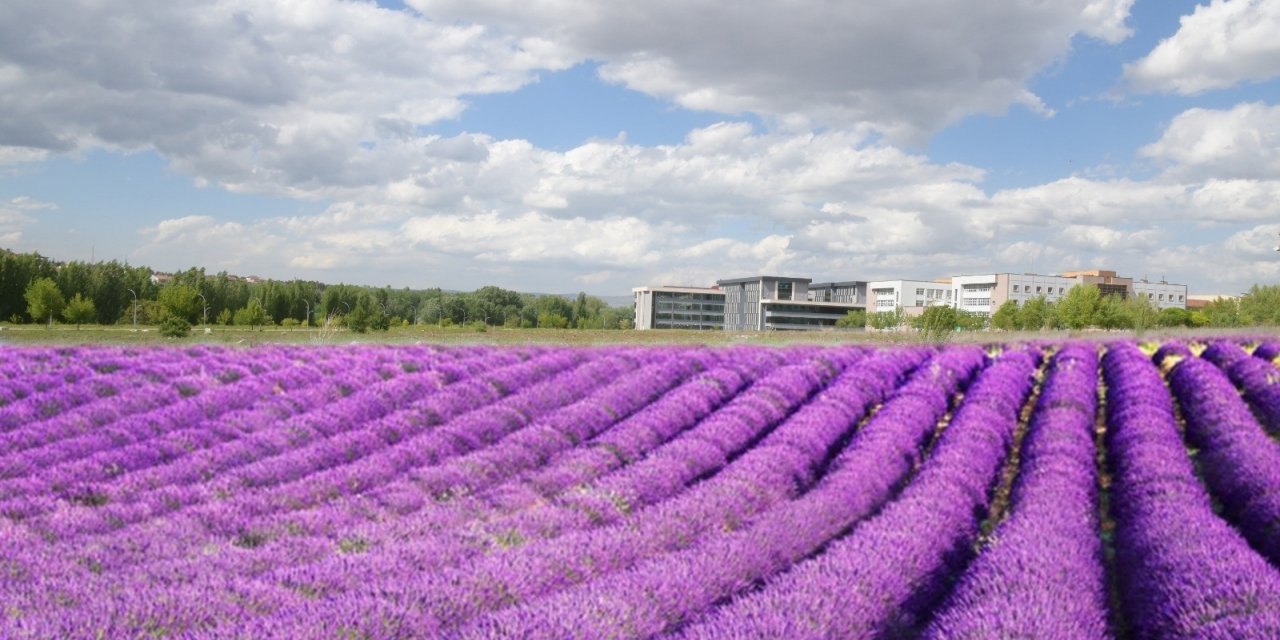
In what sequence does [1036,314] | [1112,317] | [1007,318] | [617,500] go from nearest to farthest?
[617,500]
[1112,317]
[1036,314]
[1007,318]

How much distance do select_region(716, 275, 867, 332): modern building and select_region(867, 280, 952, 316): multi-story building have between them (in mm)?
2171

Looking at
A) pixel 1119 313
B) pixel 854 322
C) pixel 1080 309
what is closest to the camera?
pixel 1119 313

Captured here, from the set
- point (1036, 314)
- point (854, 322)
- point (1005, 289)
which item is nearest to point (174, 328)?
point (1036, 314)

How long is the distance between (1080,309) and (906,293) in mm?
55258

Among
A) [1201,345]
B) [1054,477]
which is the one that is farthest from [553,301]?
[1054,477]

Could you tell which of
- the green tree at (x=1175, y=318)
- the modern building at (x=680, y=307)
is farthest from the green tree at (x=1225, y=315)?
the modern building at (x=680, y=307)

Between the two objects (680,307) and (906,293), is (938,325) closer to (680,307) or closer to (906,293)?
(906,293)

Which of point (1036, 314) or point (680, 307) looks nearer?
point (1036, 314)

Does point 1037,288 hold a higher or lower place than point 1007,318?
higher

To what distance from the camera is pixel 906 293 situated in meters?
115

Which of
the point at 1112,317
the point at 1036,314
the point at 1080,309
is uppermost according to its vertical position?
the point at 1080,309

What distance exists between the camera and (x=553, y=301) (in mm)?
81625

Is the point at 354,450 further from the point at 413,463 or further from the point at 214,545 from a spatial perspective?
the point at 214,545

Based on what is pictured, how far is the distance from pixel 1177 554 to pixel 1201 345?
2204cm
